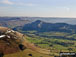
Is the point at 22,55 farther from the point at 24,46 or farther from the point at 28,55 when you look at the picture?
the point at 24,46

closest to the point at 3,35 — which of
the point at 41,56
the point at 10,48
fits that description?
the point at 10,48

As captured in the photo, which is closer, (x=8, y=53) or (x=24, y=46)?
(x=8, y=53)

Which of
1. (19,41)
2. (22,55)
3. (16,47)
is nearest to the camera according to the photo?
(22,55)

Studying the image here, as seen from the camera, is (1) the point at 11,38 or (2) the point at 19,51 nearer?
(2) the point at 19,51

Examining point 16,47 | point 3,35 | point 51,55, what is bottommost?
point 51,55

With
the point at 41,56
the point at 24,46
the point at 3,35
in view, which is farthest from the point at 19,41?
the point at 41,56

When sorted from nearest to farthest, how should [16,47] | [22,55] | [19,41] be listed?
[22,55], [16,47], [19,41]

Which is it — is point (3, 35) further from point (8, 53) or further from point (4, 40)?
point (8, 53)

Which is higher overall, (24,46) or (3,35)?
(3,35)

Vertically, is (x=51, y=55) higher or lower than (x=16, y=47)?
lower
